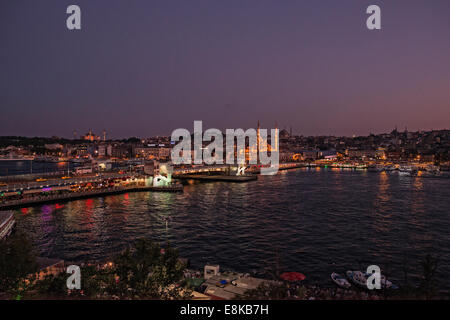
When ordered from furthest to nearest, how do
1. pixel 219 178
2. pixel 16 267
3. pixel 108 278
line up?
pixel 219 178, pixel 108 278, pixel 16 267

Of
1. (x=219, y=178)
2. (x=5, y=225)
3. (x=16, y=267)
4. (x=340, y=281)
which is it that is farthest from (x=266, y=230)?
(x=219, y=178)

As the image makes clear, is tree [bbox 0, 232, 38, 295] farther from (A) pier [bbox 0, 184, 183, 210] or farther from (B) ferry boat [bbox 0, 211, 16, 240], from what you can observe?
(A) pier [bbox 0, 184, 183, 210]

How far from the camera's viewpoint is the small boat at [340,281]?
8439 millimetres

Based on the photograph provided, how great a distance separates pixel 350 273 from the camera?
29.5ft

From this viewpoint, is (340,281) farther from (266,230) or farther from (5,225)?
(5,225)

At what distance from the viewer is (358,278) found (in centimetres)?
866

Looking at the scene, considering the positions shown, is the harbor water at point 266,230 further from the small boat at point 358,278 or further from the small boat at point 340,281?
the small boat at point 358,278

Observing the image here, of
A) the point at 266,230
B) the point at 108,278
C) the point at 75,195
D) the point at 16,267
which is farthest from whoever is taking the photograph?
the point at 75,195

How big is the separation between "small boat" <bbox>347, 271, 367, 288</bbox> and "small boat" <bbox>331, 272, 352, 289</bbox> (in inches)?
7.7

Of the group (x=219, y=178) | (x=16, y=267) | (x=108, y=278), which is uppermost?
(x=16, y=267)

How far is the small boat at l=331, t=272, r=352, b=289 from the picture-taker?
8.44m

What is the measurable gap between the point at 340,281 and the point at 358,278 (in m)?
0.49
